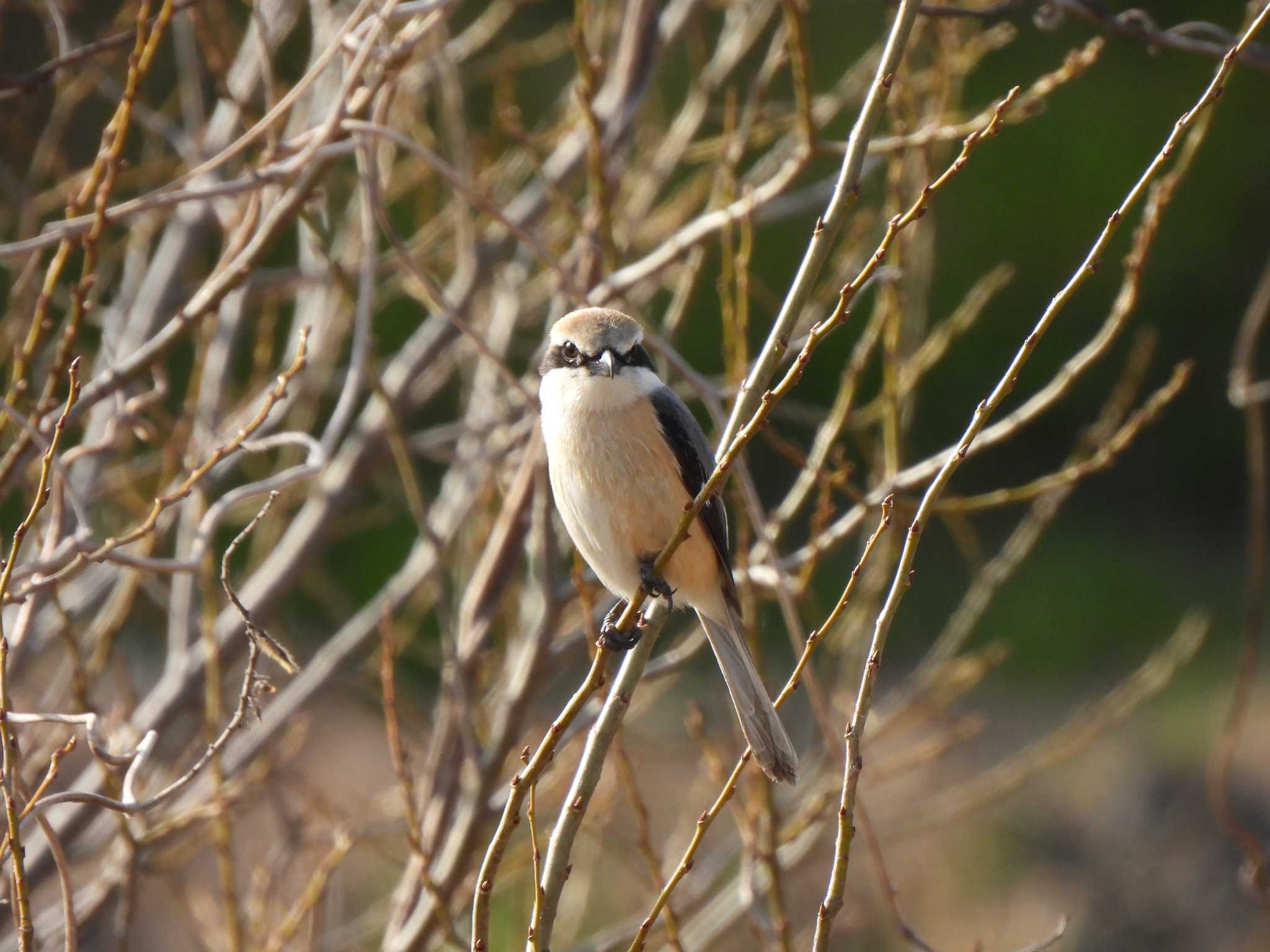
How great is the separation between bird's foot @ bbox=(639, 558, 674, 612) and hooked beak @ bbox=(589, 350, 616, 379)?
43 centimetres

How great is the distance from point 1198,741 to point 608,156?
708 cm

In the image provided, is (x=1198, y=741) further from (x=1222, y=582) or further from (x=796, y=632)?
(x=796, y=632)

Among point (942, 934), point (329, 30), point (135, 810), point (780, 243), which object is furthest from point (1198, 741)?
point (135, 810)

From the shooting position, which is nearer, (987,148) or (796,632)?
(796,632)

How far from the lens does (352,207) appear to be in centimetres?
496

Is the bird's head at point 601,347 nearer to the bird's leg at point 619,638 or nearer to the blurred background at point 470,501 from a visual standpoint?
the blurred background at point 470,501

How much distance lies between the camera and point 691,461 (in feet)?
10.8

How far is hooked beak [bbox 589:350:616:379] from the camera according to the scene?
3193 mm

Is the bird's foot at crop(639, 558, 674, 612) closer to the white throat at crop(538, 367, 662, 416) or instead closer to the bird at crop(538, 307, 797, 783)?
the bird at crop(538, 307, 797, 783)

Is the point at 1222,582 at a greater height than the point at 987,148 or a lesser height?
lesser

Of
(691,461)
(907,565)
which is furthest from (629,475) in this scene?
(907,565)

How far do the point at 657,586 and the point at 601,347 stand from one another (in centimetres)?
58

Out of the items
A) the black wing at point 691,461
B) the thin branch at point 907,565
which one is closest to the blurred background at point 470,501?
the black wing at point 691,461

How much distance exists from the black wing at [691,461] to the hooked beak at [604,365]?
5.8 inches
